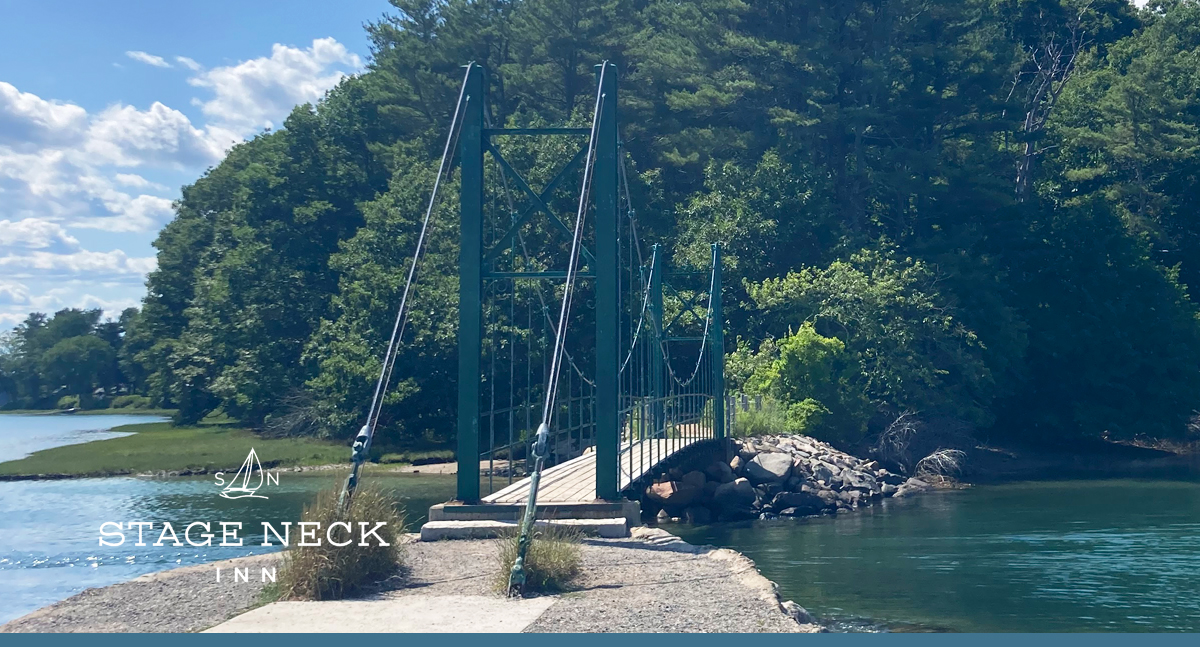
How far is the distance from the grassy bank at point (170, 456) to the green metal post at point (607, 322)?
2141 centimetres

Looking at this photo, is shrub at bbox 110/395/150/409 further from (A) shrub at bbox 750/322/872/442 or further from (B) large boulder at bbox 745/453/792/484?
(B) large boulder at bbox 745/453/792/484

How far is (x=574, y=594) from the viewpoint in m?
9.33

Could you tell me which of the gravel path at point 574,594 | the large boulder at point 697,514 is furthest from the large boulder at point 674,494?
the gravel path at point 574,594

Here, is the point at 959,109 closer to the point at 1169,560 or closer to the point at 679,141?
the point at 679,141

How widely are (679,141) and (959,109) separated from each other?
8420 mm

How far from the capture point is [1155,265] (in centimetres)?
3700

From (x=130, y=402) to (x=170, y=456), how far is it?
174ft

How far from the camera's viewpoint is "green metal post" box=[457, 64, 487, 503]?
44.3 ft

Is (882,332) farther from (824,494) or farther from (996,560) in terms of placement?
(996,560)

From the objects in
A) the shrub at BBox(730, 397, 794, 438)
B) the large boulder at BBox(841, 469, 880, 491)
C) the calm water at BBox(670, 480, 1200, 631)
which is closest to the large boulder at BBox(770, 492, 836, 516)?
the calm water at BBox(670, 480, 1200, 631)

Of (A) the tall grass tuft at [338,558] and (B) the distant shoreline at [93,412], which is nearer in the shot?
A: (A) the tall grass tuft at [338,558]

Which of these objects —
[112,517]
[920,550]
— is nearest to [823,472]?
[920,550]

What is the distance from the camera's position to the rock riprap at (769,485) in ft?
76.5

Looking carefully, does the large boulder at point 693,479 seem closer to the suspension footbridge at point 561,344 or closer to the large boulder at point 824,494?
the suspension footbridge at point 561,344
